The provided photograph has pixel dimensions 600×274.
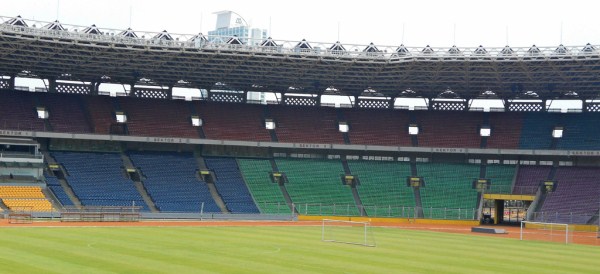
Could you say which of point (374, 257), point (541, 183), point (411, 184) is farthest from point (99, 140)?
point (374, 257)

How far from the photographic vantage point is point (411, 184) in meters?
74.6

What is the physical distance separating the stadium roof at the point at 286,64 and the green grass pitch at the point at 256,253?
51.3ft

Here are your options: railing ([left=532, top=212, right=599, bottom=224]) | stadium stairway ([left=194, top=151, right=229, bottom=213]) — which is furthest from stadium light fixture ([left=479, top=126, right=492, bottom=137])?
stadium stairway ([left=194, top=151, right=229, bottom=213])

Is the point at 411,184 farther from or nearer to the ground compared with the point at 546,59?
nearer to the ground

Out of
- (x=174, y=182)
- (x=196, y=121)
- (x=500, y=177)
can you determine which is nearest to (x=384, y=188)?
(x=500, y=177)

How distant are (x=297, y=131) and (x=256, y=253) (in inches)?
1651

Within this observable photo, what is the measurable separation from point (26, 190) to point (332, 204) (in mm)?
24476

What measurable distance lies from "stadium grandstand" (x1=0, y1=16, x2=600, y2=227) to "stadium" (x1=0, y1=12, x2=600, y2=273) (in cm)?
17

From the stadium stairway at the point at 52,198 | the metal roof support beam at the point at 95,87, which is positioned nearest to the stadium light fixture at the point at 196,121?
the metal roof support beam at the point at 95,87

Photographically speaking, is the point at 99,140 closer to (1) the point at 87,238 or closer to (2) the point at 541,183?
(1) the point at 87,238

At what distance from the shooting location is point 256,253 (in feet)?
116

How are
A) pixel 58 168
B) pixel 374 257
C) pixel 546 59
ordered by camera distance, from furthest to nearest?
pixel 58 168
pixel 546 59
pixel 374 257

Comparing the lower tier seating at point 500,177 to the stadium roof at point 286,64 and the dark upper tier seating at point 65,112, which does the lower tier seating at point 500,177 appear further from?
the dark upper tier seating at point 65,112

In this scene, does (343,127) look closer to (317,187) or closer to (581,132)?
(317,187)
